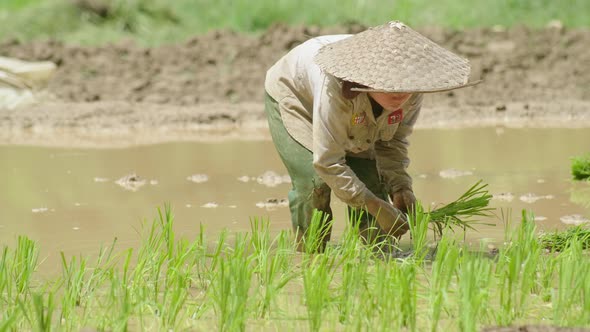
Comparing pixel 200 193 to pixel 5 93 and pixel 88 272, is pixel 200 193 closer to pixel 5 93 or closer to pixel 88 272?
pixel 88 272

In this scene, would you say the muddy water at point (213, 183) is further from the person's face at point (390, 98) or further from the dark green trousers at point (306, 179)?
the person's face at point (390, 98)

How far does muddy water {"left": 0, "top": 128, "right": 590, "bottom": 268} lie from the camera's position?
559 cm

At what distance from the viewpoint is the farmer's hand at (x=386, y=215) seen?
445 cm

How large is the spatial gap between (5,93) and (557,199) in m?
5.34

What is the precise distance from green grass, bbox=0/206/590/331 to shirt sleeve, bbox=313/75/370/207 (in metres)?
0.21

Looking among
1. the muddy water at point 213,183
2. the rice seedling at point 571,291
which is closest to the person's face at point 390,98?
the rice seedling at point 571,291

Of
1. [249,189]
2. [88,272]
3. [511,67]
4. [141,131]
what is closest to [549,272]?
[88,272]

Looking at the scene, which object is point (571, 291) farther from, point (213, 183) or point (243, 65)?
point (243, 65)

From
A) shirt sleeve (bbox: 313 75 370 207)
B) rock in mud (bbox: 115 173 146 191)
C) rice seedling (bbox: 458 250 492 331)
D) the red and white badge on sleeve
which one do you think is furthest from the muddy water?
rice seedling (bbox: 458 250 492 331)

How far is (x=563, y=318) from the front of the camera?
3.67 m

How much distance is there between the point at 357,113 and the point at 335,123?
0.11m

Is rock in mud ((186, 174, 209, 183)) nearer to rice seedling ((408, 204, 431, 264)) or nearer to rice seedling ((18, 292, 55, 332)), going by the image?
rice seedling ((408, 204, 431, 264))

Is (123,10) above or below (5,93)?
above

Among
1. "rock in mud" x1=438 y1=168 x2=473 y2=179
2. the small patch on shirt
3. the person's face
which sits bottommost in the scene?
"rock in mud" x1=438 y1=168 x2=473 y2=179
